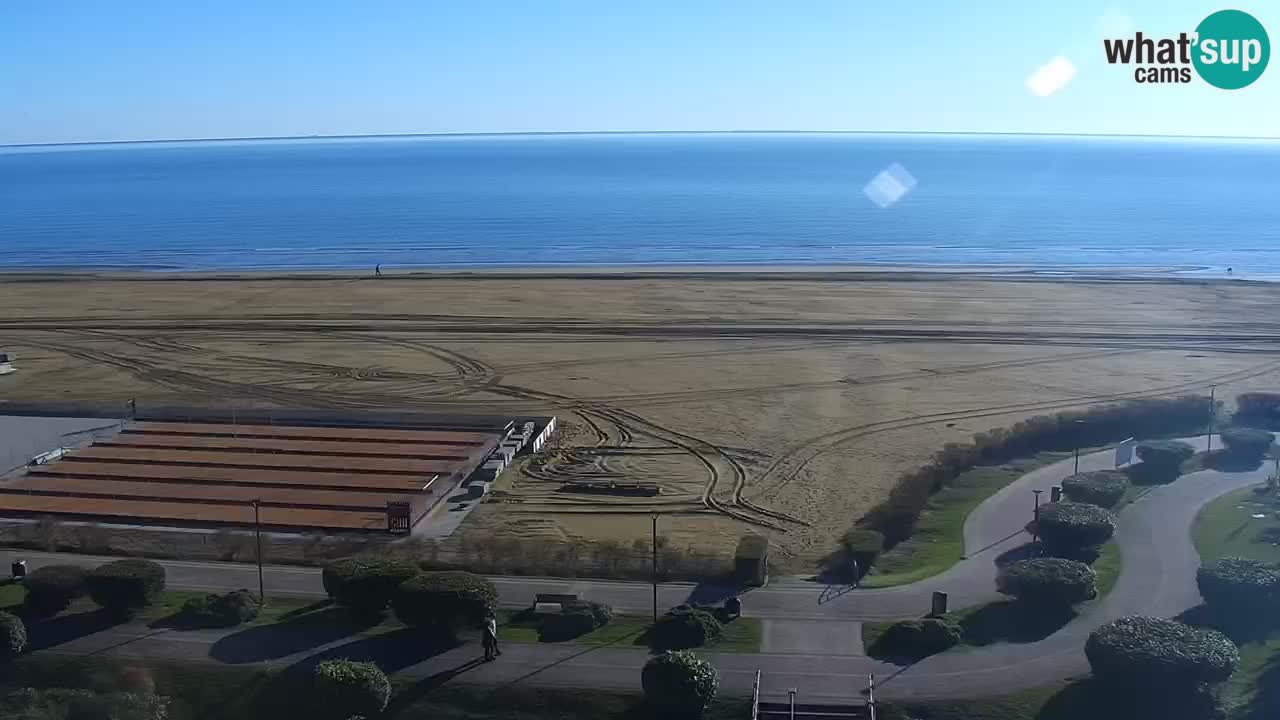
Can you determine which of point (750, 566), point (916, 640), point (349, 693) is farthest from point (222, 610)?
point (916, 640)

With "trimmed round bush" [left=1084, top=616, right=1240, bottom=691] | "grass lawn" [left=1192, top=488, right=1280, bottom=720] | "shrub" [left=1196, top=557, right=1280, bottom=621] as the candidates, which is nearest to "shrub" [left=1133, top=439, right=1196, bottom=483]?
"grass lawn" [left=1192, top=488, right=1280, bottom=720]

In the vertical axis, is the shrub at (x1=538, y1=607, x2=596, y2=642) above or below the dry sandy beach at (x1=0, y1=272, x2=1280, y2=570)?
below

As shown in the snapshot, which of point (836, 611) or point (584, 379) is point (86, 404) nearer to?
point (584, 379)

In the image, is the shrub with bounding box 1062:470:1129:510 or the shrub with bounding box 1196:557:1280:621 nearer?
the shrub with bounding box 1196:557:1280:621

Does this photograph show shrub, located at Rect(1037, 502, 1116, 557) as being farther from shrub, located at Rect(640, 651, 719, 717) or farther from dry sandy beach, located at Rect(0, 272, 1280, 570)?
shrub, located at Rect(640, 651, 719, 717)

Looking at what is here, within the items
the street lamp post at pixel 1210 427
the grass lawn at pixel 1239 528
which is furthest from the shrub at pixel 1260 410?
the grass lawn at pixel 1239 528

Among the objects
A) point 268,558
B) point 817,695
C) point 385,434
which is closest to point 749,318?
point 385,434
